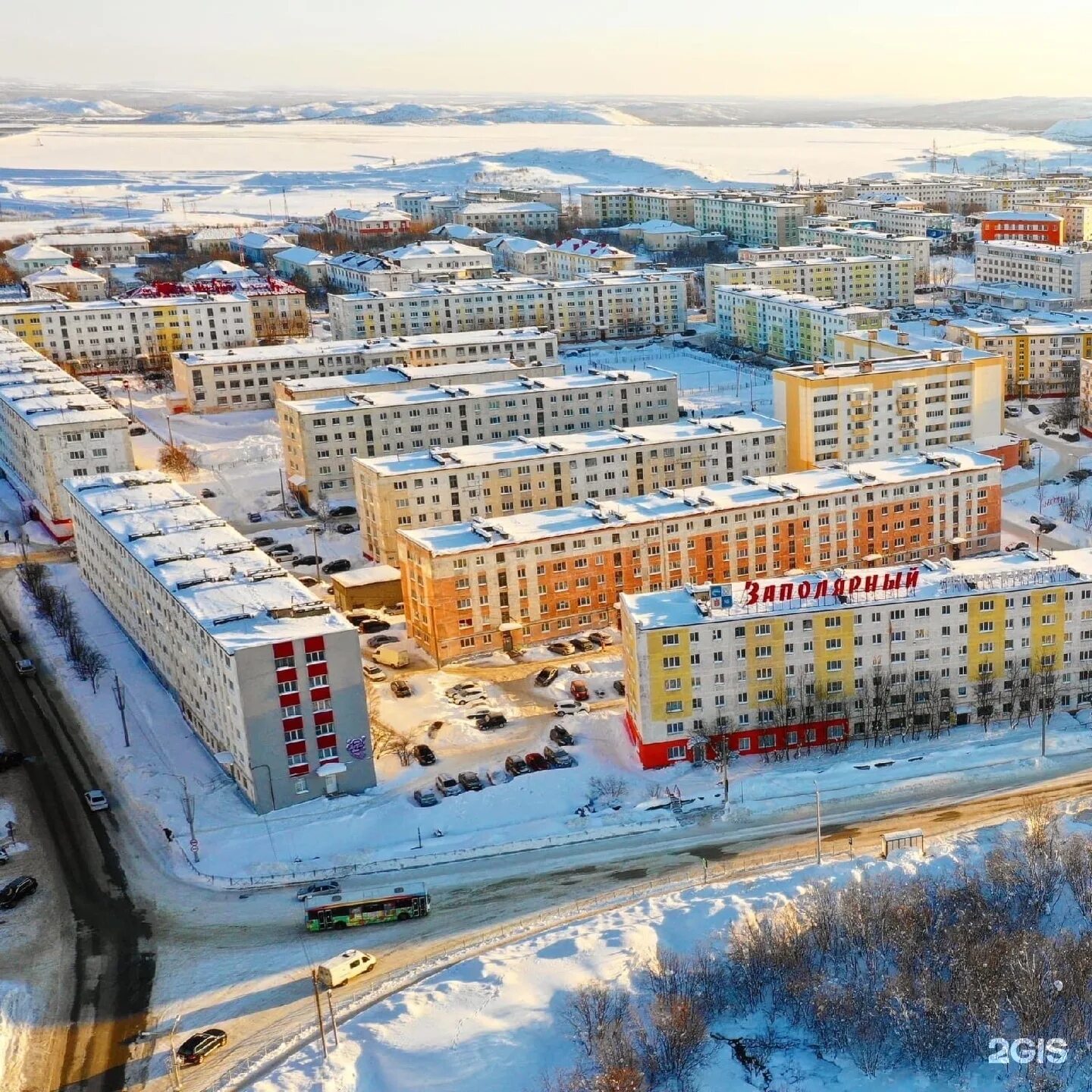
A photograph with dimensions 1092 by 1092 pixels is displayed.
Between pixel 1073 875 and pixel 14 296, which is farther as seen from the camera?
pixel 14 296

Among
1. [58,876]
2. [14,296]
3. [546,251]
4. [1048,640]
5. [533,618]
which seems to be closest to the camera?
[58,876]

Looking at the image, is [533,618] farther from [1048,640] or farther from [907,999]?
[907,999]

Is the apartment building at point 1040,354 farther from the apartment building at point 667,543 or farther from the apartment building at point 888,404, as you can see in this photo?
the apartment building at point 667,543

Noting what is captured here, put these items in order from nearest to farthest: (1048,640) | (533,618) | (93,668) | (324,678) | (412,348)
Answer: (324,678) → (1048,640) → (93,668) → (533,618) → (412,348)

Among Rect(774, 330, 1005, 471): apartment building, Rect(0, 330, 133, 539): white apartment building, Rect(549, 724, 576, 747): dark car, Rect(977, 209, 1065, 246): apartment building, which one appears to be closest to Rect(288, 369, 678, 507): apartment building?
Rect(774, 330, 1005, 471): apartment building

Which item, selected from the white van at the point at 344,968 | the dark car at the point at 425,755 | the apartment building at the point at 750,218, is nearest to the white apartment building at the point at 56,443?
the dark car at the point at 425,755

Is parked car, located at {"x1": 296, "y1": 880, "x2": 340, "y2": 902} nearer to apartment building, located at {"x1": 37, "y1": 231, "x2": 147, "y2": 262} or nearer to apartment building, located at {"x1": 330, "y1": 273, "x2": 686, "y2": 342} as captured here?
apartment building, located at {"x1": 330, "y1": 273, "x2": 686, "y2": 342}

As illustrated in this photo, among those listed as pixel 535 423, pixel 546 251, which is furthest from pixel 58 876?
pixel 546 251

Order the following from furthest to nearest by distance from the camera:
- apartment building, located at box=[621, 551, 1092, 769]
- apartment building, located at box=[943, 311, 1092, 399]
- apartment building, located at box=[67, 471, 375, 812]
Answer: apartment building, located at box=[943, 311, 1092, 399], apartment building, located at box=[621, 551, 1092, 769], apartment building, located at box=[67, 471, 375, 812]
